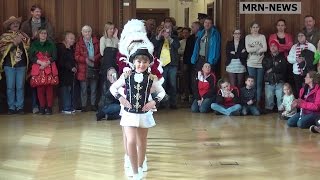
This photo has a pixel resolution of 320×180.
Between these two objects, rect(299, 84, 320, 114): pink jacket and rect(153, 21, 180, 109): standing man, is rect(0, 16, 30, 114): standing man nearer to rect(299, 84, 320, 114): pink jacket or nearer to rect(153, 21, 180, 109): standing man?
rect(153, 21, 180, 109): standing man

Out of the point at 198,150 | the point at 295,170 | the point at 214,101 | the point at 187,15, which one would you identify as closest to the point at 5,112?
the point at 214,101

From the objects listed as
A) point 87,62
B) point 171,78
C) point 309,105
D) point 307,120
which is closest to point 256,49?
point 171,78

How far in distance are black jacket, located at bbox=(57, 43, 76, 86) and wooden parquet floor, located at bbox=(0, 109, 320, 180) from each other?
2.52 feet

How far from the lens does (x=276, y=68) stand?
909cm

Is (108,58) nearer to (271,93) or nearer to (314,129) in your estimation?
(271,93)

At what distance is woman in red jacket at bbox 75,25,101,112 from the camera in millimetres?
9070

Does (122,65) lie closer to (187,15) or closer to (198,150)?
(198,150)

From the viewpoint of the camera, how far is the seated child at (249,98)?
349 inches

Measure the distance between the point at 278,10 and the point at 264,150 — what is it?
4.58 metres

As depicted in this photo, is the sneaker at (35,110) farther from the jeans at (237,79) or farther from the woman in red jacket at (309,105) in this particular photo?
the woman in red jacket at (309,105)

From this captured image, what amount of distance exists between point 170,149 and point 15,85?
3706 millimetres

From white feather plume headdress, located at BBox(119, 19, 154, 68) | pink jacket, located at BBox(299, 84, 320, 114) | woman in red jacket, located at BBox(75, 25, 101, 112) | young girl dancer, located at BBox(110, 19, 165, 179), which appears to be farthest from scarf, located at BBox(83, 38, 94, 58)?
young girl dancer, located at BBox(110, 19, 165, 179)

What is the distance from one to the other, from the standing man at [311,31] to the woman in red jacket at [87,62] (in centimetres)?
349

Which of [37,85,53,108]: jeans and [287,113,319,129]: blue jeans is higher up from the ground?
[37,85,53,108]: jeans
